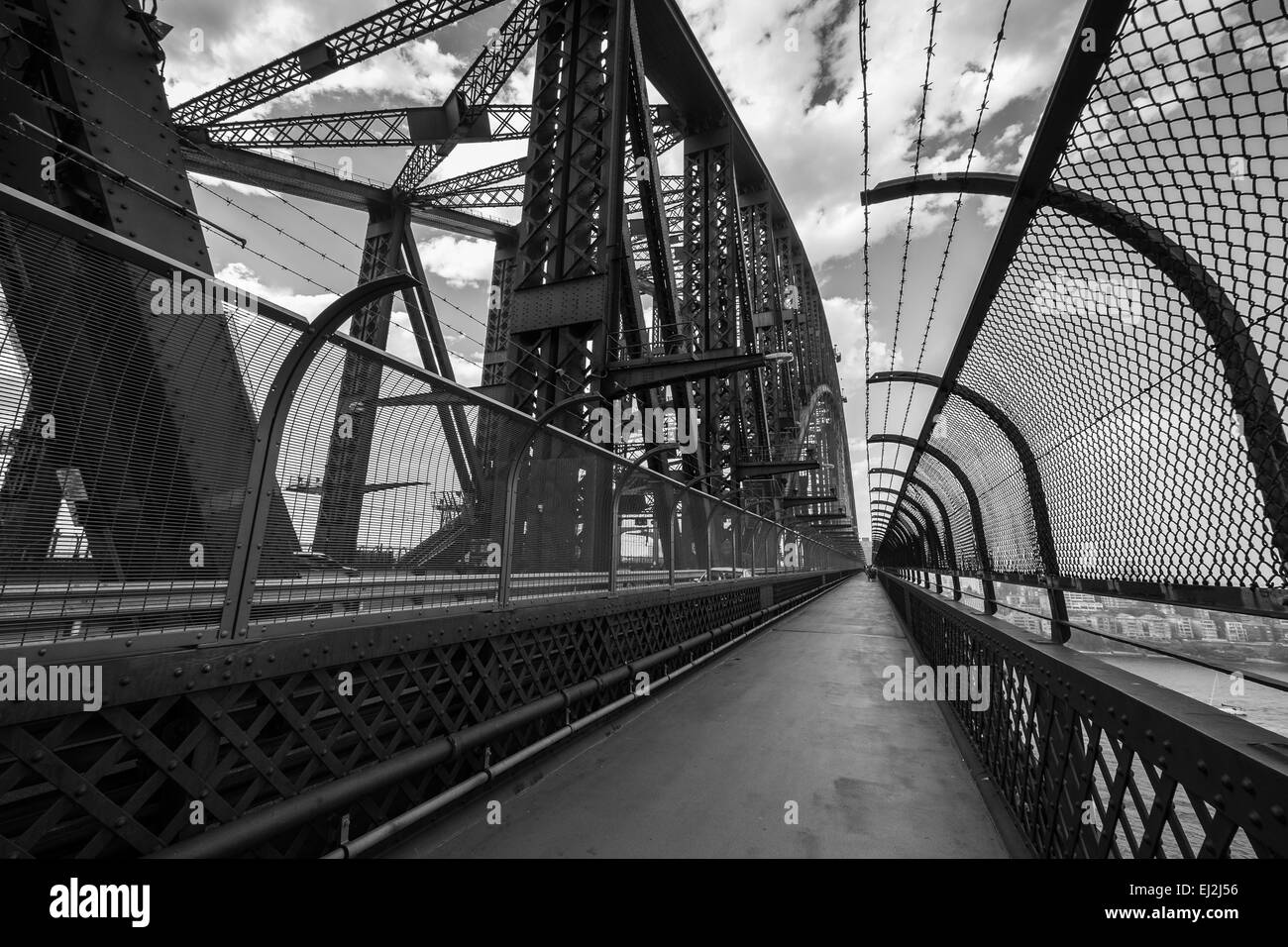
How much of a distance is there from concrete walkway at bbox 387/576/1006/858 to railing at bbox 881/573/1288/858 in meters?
0.49

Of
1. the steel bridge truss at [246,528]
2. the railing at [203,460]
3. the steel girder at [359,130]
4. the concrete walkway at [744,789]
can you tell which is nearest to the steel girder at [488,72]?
the steel girder at [359,130]

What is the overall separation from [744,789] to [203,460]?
11.7 feet

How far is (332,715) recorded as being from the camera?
2816 mm

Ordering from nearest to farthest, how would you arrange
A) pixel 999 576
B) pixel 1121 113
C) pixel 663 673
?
1. pixel 1121 113
2. pixel 999 576
3. pixel 663 673

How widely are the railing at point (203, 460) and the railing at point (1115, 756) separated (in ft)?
10.2

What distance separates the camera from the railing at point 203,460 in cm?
168

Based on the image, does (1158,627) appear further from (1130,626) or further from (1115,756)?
(1115,756)

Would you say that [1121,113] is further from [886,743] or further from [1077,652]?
[886,743]

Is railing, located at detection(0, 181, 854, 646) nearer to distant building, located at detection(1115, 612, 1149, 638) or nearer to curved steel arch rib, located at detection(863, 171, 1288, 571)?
curved steel arch rib, located at detection(863, 171, 1288, 571)

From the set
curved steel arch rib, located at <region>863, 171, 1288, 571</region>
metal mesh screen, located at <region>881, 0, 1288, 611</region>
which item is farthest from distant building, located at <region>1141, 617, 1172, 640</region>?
curved steel arch rib, located at <region>863, 171, 1288, 571</region>

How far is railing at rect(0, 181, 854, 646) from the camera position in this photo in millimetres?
1678

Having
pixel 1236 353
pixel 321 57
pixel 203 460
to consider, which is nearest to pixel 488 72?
pixel 321 57
